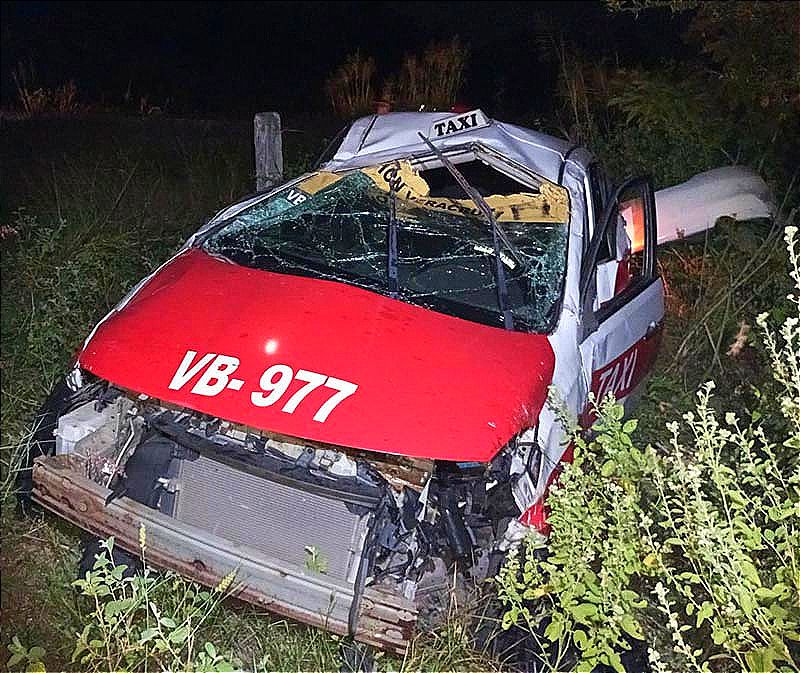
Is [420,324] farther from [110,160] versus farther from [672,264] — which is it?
[110,160]

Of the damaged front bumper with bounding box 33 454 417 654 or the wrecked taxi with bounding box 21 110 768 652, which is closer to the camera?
the damaged front bumper with bounding box 33 454 417 654

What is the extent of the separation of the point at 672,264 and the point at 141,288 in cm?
424

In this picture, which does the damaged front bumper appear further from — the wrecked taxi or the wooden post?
the wooden post

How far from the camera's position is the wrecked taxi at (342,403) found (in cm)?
280

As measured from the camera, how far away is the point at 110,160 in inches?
300

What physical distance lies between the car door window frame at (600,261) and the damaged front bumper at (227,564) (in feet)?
5.02

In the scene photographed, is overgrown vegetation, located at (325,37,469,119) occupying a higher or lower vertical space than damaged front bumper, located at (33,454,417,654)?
lower

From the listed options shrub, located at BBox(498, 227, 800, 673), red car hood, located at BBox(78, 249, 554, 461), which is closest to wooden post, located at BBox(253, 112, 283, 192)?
red car hood, located at BBox(78, 249, 554, 461)

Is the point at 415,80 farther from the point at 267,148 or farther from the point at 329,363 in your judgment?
the point at 329,363

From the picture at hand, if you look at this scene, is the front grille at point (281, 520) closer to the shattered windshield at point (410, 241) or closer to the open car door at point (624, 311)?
the shattered windshield at point (410, 241)

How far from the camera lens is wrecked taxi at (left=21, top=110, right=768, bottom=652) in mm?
2805

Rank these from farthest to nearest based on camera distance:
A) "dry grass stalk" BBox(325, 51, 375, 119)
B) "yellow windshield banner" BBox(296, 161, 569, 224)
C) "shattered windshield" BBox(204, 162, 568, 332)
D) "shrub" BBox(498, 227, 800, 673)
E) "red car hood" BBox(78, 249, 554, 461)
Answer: "dry grass stalk" BBox(325, 51, 375, 119) < "yellow windshield banner" BBox(296, 161, 569, 224) < "shattered windshield" BBox(204, 162, 568, 332) < "red car hood" BBox(78, 249, 554, 461) < "shrub" BBox(498, 227, 800, 673)

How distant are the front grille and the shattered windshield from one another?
0.94 m

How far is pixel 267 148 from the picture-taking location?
5996 mm
